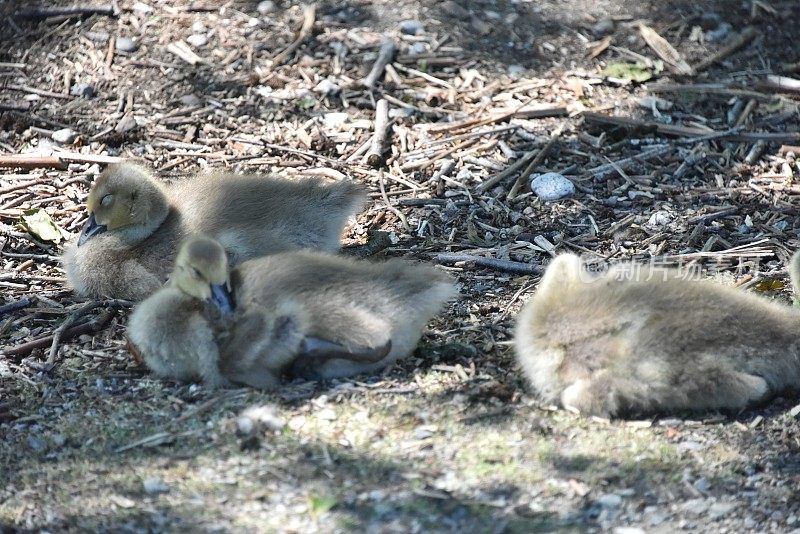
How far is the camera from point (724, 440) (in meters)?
4.52

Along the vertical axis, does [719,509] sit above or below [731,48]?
above

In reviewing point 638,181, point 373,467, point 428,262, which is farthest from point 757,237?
point 373,467

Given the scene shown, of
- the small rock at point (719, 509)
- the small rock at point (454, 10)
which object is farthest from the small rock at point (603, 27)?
the small rock at point (719, 509)

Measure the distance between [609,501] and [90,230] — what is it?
3266 millimetres

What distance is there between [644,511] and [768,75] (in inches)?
191

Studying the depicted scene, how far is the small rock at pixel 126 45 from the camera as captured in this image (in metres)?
8.16

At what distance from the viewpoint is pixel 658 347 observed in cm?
457

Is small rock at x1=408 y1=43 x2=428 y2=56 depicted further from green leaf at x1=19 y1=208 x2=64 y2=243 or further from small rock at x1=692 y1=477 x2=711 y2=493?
small rock at x1=692 y1=477 x2=711 y2=493

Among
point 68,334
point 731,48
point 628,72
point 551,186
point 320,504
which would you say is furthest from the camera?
point 731,48

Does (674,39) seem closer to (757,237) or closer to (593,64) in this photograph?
(593,64)

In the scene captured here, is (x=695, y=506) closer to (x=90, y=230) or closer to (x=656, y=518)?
(x=656, y=518)

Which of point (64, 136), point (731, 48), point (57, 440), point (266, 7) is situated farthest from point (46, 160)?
point (731, 48)

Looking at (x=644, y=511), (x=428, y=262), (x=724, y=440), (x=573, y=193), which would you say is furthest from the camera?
(x=573, y=193)

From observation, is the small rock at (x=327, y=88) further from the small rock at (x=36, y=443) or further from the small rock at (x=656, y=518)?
the small rock at (x=656, y=518)
